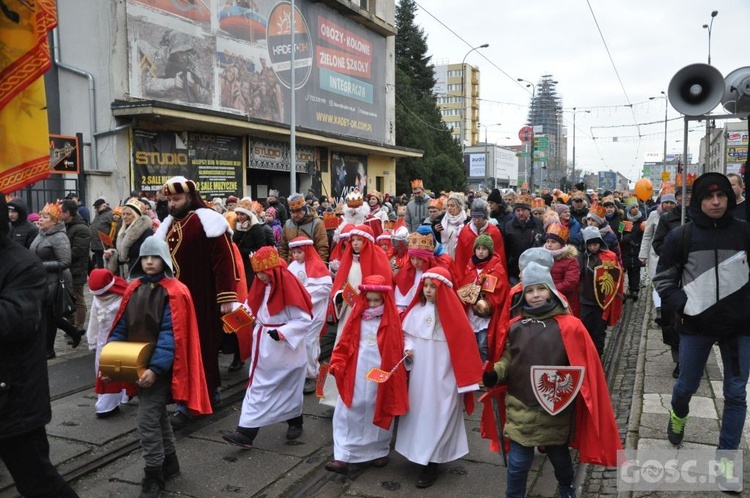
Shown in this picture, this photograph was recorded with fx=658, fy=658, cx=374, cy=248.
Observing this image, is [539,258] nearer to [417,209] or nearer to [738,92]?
[738,92]

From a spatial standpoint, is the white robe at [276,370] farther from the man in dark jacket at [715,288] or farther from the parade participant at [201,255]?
the man in dark jacket at [715,288]

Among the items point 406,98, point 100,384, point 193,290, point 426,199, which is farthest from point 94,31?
point 406,98

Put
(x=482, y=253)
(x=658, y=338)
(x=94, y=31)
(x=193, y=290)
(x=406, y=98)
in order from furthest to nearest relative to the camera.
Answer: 1. (x=406, y=98)
2. (x=94, y=31)
3. (x=658, y=338)
4. (x=482, y=253)
5. (x=193, y=290)

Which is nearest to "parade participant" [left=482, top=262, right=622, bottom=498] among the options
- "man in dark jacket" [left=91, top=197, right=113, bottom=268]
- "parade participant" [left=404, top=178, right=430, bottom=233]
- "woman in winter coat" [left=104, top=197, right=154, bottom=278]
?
"woman in winter coat" [left=104, top=197, right=154, bottom=278]

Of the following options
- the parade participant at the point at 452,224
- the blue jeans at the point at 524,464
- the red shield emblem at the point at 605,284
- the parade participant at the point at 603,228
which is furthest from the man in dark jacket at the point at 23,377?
the parade participant at the point at 452,224

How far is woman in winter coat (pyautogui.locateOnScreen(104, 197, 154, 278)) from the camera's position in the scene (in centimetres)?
762

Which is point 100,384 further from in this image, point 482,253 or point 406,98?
point 406,98

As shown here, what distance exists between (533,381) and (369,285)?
1622 mm

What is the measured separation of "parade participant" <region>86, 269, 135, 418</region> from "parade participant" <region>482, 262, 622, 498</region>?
4.01 m

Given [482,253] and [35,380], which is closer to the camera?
[35,380]

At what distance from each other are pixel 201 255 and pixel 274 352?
128cm

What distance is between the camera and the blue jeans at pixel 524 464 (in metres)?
4.09

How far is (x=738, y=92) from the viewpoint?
600 centimetres

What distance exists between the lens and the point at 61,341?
954 centimetres
